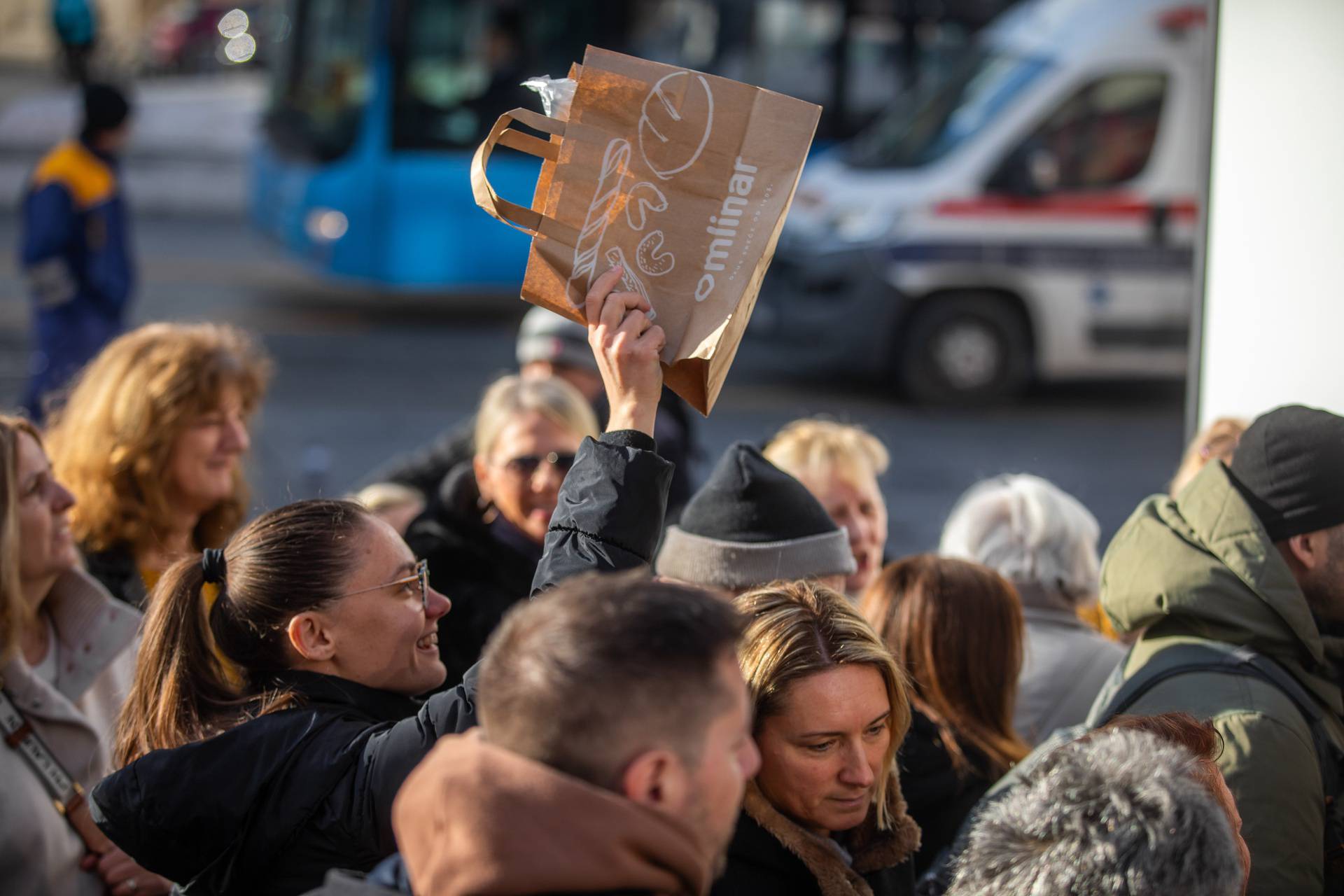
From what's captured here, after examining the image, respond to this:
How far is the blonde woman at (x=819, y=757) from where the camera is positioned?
2.31 metres

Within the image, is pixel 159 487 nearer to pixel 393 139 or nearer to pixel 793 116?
pixel 793 116

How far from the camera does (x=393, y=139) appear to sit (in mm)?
12672

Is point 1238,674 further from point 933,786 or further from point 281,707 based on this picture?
point 281,707

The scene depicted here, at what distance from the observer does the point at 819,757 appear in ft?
7.73

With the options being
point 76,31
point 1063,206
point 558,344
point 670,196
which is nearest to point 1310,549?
point 670,196

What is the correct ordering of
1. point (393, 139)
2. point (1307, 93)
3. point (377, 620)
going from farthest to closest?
point (393, 139)
point (1307, 93)
point (377, 620)

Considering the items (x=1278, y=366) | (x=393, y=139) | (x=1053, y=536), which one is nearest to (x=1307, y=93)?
(x=1278, y=366)

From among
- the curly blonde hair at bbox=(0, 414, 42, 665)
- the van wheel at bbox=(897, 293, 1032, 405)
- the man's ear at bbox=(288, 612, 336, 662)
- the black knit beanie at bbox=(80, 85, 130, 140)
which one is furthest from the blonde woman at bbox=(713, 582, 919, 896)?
the van wheel at bbox=(897, 293, 1032, 405)

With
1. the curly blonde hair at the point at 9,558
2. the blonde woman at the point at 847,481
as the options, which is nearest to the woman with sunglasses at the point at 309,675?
the curly blonde hair at the point at 9,558

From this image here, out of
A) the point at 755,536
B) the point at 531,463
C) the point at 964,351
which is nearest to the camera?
the point at 755,536

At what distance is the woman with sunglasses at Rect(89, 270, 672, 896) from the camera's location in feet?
7.00

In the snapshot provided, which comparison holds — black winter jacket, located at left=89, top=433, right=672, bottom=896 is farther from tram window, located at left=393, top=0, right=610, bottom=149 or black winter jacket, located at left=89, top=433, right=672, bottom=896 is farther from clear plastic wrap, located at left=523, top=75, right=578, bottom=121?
tram window, located at left=393, top=0, right=610, bottom=149

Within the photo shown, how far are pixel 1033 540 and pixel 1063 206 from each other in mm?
7542

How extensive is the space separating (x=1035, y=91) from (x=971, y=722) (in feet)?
27.3
